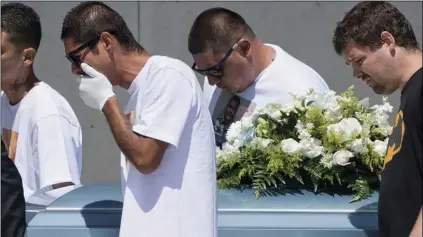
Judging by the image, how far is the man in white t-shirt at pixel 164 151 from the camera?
2475 millimetres

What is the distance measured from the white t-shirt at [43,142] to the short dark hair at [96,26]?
0.83 m

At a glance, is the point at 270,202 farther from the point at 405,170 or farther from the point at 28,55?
the point at 28,55

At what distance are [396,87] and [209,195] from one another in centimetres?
66

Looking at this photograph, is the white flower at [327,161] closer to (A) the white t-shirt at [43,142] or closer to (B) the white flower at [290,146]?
(B) the white flower at [290,146]

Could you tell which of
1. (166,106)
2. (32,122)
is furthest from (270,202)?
(32,122)

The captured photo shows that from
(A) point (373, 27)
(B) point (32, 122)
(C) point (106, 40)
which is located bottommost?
(B) point (32, 122)

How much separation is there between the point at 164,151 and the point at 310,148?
0.71m

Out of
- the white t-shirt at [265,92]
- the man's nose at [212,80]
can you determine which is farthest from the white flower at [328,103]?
the man's nose at [212,80]

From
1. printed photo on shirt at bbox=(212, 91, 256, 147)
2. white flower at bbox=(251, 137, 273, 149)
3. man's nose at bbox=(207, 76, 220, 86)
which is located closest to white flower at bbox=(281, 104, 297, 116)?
white flower at bbox=(251, 137, 273, 149)

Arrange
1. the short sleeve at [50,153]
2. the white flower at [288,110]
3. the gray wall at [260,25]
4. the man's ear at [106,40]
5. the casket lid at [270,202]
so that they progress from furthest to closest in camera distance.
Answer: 1. the gray wall at [260,25]
2. the short sleeve at [50,153]
3. the white flower at [288,110]
4. the casket lid at [270,202]
5. the man's ear at [106,40]

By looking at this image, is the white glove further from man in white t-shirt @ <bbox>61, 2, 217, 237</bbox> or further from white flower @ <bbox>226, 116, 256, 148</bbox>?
white flower @ <bbox>226, 116, 256, 148</bbox>

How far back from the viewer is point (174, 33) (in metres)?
6.00

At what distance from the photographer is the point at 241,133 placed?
3205 millimetres

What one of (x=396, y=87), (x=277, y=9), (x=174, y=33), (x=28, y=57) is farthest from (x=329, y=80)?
(x=396, y=87)
